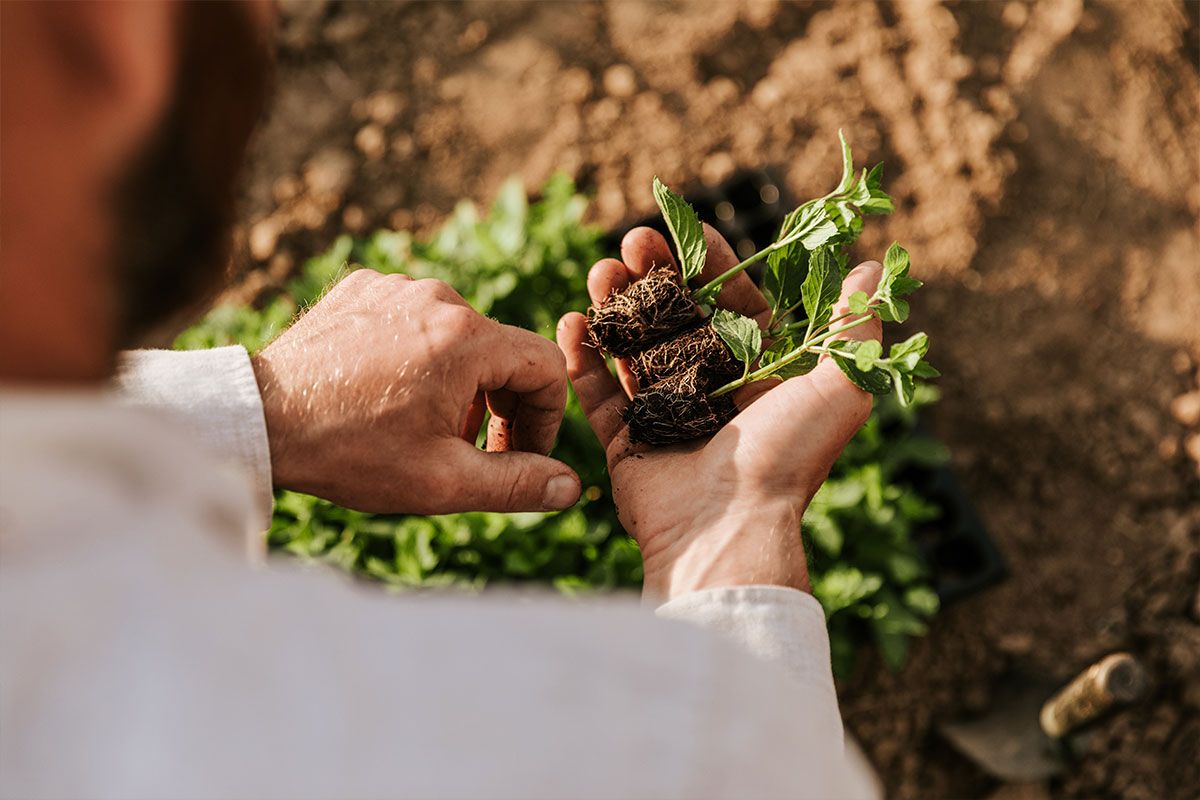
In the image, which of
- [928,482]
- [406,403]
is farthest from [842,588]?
[406,403]

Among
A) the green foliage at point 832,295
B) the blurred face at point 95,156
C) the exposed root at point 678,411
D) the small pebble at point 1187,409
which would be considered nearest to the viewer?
the blurred face at point 95,156

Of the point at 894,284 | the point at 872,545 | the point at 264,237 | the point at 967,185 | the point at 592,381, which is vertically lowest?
the point at 872,545

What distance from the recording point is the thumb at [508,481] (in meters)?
1.86

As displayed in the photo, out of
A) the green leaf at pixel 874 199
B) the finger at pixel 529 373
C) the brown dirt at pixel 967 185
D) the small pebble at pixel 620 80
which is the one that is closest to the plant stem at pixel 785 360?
the green leaf at pixel 874 199

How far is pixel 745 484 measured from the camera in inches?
70.7

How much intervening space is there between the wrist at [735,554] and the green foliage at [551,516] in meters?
0.84

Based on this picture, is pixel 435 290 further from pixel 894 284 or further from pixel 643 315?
pixel 894 284

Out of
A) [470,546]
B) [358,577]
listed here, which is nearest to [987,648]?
[470,546]

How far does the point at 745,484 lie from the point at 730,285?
62 centimetres

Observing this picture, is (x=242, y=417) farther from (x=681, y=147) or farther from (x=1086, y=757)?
(x=1086, y=757)

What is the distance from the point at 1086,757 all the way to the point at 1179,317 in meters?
1.71

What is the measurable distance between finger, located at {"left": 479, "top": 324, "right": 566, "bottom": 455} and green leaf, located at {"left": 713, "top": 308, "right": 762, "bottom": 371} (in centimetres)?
34

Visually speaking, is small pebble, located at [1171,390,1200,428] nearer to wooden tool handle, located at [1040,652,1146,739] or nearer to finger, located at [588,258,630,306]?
wooden tool handle, located at [1040,652,1146,739]

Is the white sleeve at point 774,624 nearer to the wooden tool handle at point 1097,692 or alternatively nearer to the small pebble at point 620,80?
the wooden tool handle at point 1097,692
